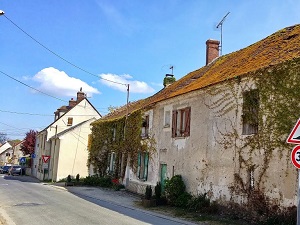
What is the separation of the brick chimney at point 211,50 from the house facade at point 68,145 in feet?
57.8

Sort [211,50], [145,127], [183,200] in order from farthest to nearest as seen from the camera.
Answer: [211,50]
[145,127]
[183,200]

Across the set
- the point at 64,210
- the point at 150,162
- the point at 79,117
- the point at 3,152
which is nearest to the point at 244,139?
the point at 64,210

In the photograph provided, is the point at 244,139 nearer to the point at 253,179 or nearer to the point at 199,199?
the point at 253,179

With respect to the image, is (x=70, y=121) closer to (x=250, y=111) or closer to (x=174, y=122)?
(x=174, y=122)

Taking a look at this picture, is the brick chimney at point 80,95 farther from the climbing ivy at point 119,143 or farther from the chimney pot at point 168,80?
the chimney pot at point 168,80

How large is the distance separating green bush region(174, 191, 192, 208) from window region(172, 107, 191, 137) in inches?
121

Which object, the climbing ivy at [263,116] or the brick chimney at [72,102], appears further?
the brick chimney at [72,102]

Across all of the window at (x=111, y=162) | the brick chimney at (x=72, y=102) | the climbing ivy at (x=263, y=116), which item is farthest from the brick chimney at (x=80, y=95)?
the climbing ivy at (x=263, y=116)

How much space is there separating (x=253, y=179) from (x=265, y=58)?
5099 mm

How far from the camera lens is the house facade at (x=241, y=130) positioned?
1206 centimetres

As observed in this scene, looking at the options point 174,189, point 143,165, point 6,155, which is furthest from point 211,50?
point 6,155

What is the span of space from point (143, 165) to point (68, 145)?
56.2 ft

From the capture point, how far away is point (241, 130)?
46.7 ft

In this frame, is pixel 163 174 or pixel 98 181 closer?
pixel 163 174
